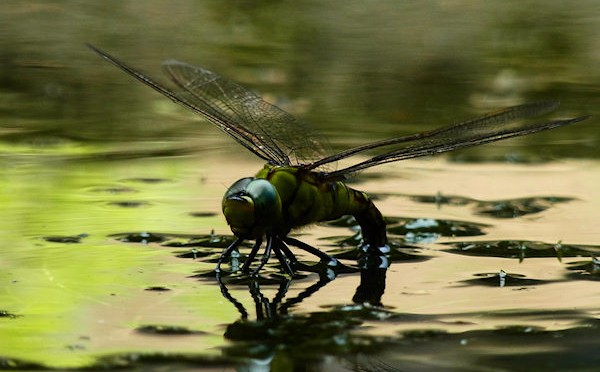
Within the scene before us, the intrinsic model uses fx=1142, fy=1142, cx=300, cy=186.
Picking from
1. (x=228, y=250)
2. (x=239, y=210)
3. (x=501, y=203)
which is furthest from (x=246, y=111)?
(x=501, y=203)

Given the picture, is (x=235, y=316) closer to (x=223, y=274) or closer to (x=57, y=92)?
(x=223, y=274)

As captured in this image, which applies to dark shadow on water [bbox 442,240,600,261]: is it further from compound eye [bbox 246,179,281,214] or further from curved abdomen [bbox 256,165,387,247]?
compound eye [bbox 246,179,281,214]

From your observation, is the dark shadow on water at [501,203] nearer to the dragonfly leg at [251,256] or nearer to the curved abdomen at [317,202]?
the curved abdomen at [317,202]

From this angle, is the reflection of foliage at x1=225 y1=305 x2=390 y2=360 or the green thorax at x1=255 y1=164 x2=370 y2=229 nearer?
the reflection of foliage at x1=225 y1=305 x2=390 y2=360

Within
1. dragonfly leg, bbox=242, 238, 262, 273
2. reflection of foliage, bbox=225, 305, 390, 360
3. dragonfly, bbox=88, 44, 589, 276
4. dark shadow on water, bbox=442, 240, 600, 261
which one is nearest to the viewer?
reflection of foliage, bbox=225, 305, 390, 360

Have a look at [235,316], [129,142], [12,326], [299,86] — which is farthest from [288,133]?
[299,86]

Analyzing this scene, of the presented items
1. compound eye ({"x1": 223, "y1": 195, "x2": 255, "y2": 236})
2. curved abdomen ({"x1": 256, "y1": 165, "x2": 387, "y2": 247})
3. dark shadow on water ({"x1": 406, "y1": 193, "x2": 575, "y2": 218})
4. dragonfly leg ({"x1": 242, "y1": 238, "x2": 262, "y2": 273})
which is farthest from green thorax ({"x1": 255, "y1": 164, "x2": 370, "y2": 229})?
dark shadow on water ({"x1": 406, "y1": 193, "x2": 575, "y2": 218})

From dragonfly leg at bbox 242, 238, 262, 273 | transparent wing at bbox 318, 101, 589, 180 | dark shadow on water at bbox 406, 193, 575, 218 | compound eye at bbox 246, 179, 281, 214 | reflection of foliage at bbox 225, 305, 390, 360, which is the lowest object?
reflection of foliage at bbox 225, 305, 390, 360
